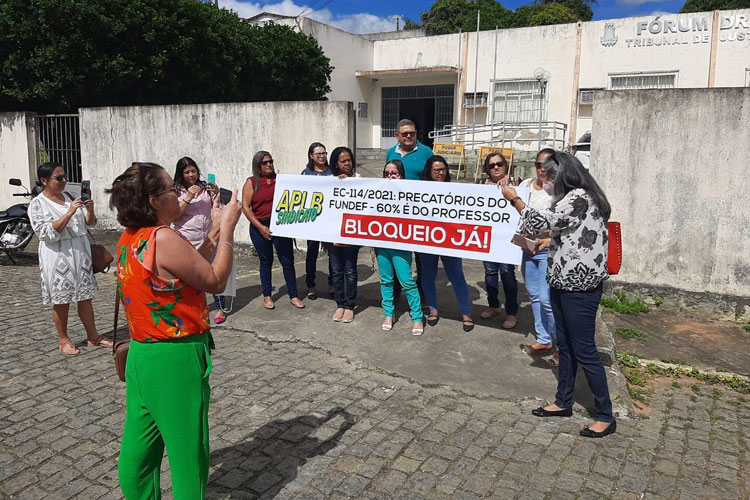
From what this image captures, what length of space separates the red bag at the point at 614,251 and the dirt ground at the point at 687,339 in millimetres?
1857

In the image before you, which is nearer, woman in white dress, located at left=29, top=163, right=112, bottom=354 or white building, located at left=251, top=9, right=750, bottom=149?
woman in white dress, located at left=29, top=163, right=112, bottom=354

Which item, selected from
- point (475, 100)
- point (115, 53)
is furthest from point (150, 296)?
point (475, 100)

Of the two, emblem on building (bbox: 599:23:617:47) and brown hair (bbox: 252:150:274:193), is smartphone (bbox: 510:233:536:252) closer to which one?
brown hair (bbox: 252:150:274:193)

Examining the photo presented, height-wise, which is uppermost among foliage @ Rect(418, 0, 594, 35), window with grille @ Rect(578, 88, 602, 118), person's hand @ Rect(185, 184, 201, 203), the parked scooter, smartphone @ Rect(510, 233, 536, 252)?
foliage @ Rect(418, 0, 594, 35)

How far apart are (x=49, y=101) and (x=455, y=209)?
1108cm

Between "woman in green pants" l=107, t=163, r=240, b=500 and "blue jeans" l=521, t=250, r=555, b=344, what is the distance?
3167 millimetres

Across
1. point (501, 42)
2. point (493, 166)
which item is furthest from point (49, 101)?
point (501, 42)

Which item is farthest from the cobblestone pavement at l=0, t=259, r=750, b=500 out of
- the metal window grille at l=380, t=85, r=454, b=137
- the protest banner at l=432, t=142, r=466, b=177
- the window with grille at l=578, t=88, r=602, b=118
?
the metal window grille at l=380, t=85, r=454, b=137

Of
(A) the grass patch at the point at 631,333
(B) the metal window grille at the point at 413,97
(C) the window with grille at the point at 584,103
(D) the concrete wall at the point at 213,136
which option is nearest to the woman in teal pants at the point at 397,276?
(A) the grass patch at the point at 631,333

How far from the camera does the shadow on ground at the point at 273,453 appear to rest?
337 cm

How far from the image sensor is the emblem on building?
19.8 m

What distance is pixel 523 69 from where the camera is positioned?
2167cm

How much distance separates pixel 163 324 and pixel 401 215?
3613 millimetres

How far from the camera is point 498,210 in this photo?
549 cm
